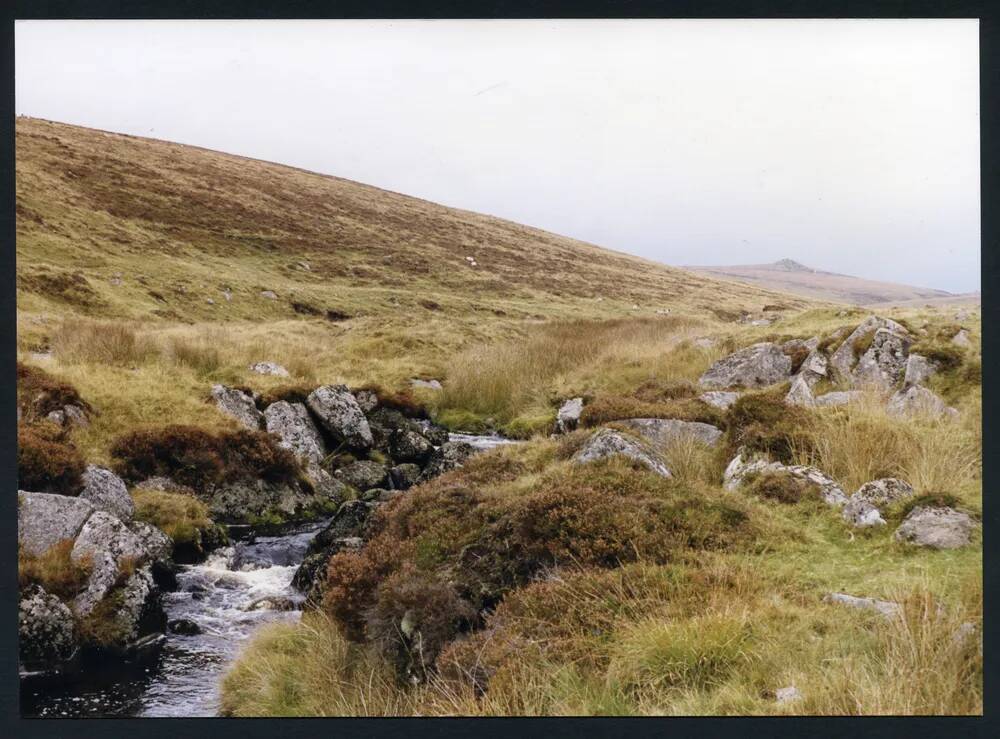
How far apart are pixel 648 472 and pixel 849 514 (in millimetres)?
1789

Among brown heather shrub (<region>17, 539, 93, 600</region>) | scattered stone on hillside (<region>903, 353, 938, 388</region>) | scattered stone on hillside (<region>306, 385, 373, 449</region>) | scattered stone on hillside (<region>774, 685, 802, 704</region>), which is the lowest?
brown heather shrub (<region>17, 539, 93, 600</region>)

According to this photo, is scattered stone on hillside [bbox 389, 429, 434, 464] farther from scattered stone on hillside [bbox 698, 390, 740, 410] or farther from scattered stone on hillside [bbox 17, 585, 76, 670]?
scattered stone on hillside [bbox 17, 585, 76, 670]

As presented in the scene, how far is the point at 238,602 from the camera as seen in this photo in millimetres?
7953

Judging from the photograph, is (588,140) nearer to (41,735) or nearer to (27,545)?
(27,545)

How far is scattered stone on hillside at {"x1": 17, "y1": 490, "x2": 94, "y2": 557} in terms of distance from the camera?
7164mm

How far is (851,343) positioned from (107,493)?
1077 cm

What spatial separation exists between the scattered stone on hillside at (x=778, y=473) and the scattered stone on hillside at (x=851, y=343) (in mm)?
4138

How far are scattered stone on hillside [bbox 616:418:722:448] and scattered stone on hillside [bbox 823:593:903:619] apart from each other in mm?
3327

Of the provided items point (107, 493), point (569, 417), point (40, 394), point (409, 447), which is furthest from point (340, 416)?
point (107, 493)

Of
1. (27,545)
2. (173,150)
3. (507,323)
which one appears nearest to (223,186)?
(173,150)

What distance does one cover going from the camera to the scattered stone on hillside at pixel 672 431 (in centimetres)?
823

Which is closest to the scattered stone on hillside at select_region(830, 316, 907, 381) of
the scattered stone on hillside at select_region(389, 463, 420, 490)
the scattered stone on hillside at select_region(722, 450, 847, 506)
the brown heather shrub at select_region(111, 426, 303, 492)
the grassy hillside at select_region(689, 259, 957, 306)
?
the scattered stone on hillside at select_region(722, 450, 847, 506)

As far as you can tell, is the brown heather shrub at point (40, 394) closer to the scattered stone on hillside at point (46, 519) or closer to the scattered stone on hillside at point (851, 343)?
the scattered stone on hillside at point (46, 519)

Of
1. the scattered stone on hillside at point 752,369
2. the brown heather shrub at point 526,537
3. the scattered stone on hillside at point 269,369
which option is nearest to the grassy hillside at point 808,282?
the scattered stone on hillside at point 752,369
